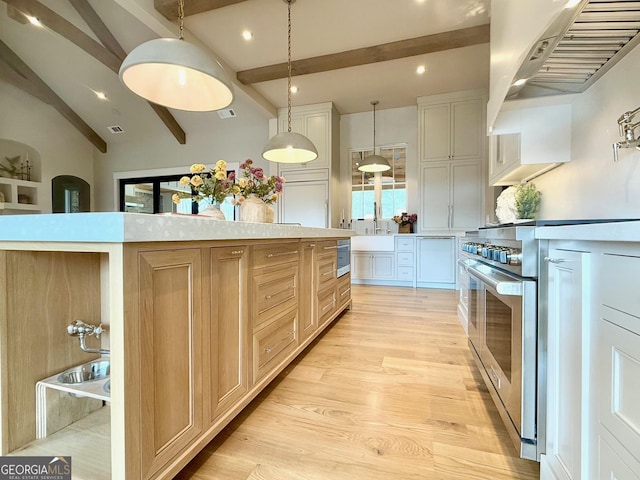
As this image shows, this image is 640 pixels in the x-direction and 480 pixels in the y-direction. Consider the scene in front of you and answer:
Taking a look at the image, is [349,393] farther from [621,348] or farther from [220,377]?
[621,348]

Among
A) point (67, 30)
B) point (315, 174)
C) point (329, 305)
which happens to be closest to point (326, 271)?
point (329, 305)

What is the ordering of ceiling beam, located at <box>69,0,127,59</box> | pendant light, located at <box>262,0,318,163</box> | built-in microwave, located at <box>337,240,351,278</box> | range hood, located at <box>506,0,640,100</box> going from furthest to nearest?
ceiling beam, located at <box>69,0,127,59</box>
built-in microwave, located at <box>337,240,351,278</box>
pendant light, located at <box>262,0,318,163</box>
range hood, located at <box>506,0,640,100</box>

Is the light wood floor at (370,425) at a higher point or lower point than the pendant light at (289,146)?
lower

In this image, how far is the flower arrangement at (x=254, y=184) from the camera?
1862 millimetres

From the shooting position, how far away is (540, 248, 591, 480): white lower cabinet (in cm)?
76

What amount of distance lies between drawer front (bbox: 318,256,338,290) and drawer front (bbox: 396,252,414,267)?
8.10 ft

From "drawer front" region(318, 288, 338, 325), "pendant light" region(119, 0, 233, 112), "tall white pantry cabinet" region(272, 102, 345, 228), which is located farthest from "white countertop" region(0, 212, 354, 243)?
"tall white pantry cabinet" region(272, 102, 345, 228)

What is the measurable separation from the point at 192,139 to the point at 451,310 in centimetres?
598

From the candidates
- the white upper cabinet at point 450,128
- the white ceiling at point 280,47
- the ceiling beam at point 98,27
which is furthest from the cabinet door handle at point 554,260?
the ceiling beam at point 98,27

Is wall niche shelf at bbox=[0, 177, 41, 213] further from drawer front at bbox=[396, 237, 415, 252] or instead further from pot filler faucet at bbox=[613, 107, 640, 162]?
pot filler faucet at bbox=[613, 107, 640, 162]

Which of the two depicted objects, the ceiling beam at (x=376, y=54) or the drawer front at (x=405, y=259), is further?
the drawer front at (x=405, y=259)

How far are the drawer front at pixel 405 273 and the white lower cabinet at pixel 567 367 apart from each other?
4.00 m

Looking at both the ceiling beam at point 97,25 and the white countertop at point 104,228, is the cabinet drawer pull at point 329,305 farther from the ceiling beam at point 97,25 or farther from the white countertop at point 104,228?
the ceiling beam at point 97,25

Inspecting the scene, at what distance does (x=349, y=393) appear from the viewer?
1.60m
